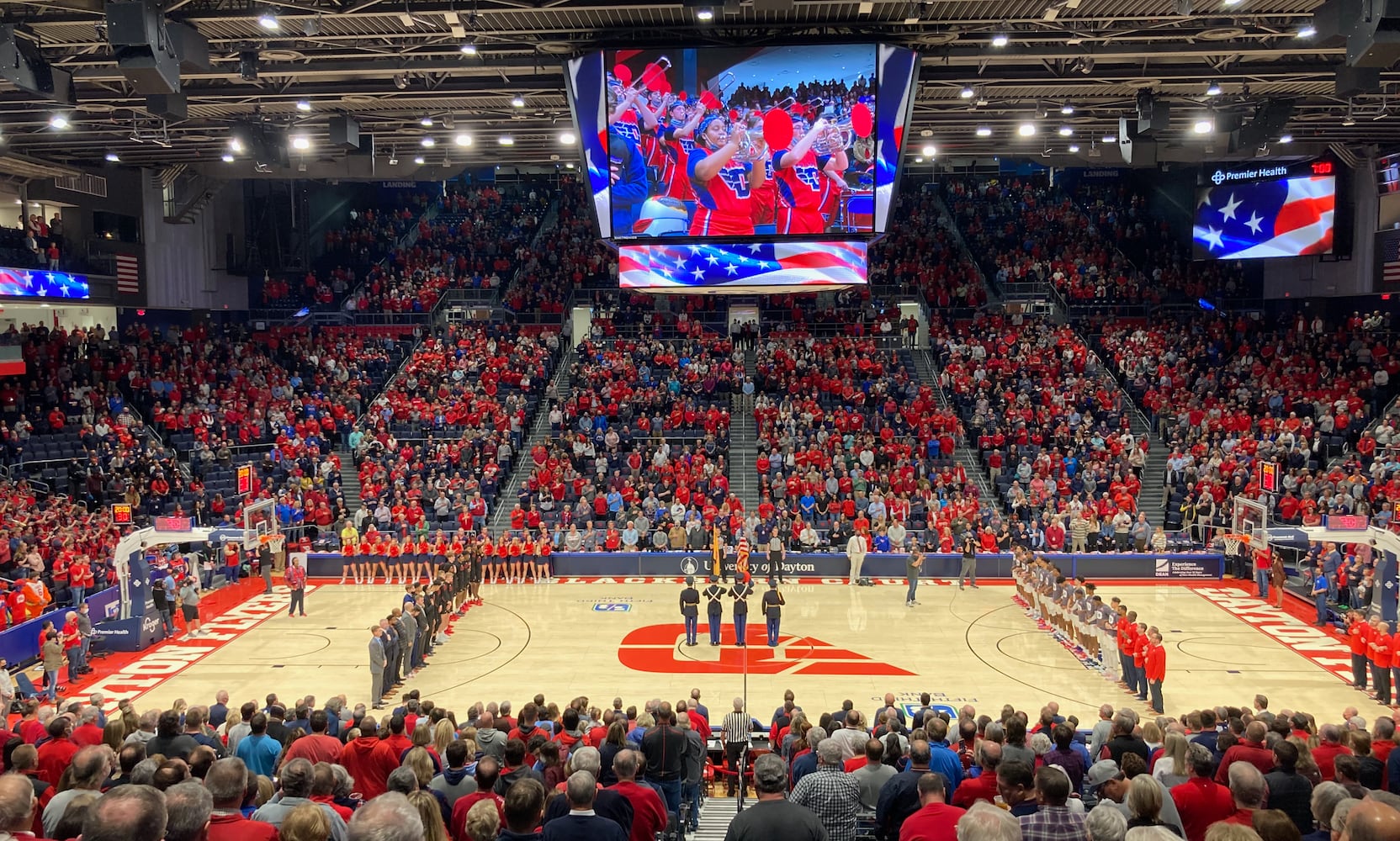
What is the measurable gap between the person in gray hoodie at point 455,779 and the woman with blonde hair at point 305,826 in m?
2.66

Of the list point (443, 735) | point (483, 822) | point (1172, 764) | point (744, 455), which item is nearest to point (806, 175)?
point (744, 455)

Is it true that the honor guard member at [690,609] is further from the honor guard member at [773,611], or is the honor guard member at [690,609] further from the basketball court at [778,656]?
the honor guard member at [773,611]

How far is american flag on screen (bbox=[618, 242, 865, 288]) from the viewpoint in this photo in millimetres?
22359

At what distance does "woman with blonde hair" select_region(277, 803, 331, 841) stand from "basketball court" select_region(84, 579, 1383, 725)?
1228 cm

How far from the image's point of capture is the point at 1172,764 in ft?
29.9

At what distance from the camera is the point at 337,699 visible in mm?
11859

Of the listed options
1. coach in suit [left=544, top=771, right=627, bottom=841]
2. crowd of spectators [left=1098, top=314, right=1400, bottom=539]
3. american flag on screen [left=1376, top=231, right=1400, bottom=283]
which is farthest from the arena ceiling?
coach in suit [left=544, top=771, right=627, bottom=841]

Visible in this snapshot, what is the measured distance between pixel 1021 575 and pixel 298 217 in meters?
31.2

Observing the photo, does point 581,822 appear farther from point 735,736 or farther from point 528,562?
point 528,562

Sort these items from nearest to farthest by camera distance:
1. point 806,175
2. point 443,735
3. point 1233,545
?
point 443,735 < point 806,175 < point 1233,545

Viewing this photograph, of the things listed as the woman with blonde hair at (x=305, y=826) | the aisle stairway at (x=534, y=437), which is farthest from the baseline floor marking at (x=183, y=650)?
the woman with blonde hair at (x=305, y=826)

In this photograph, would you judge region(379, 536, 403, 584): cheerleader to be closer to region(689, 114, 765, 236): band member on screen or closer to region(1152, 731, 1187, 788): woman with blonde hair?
region(689, 114, 765, 236): band member on screen

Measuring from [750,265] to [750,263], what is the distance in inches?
1.9

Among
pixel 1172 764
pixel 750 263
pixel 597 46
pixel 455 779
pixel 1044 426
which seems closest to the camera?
pixel 455 779
